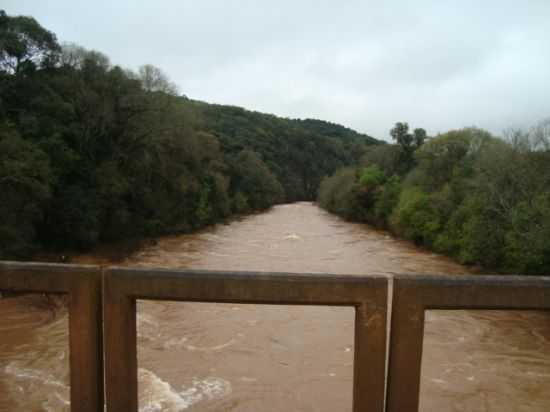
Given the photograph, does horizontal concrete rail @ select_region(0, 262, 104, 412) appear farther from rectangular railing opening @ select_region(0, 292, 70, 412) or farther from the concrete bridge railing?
rectangular railing opening @ select_region(0, 292, 70, 412)

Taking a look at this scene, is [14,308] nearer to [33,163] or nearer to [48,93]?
[33,163]

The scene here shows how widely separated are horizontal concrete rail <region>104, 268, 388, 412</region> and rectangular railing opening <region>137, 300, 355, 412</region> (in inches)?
215

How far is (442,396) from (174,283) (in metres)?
7.85

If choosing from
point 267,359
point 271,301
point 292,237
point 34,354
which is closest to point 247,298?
point 271,301

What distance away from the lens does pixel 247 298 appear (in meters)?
2.12

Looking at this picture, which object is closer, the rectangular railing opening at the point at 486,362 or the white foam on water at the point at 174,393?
the white foam on water at the point at 174,393

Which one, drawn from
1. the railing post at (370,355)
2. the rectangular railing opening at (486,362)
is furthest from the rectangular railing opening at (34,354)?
the rectangular railing opening at (486,362)

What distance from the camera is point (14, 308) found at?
13.4 m

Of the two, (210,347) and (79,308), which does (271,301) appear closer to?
(79,308)

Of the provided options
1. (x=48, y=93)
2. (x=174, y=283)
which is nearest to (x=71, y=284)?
(x=174, y=283)

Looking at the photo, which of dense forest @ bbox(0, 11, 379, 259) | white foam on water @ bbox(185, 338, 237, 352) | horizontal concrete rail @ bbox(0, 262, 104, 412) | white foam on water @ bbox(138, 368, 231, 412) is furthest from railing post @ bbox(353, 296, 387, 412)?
dense forest @ bbox(0, 11, 379, 259)

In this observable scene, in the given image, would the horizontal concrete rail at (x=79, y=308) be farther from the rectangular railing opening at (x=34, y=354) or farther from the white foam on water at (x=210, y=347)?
the white foam on water at (x=210, y=347)

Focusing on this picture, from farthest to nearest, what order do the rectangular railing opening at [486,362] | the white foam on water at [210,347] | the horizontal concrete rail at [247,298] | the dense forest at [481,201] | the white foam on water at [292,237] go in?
1. the white foam on water at [292,237]
2. the dense forest at [481,201]
3. the white foam on water at [210,347]
4. the rectangular railing opening at [486,362]
5. the horizontal concrete rail at [247,298]

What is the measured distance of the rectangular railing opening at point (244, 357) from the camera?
25.1ft
